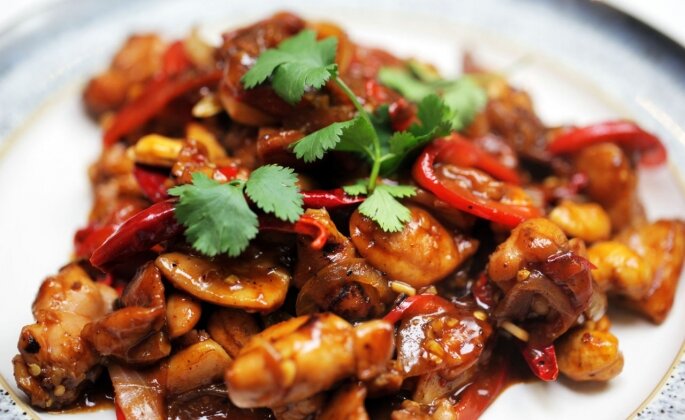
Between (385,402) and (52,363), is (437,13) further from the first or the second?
(52,363)

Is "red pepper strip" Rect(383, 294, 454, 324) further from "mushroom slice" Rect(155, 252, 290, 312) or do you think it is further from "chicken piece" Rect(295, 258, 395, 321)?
"mushroom slice" Rect(155, 252, 290, 312)

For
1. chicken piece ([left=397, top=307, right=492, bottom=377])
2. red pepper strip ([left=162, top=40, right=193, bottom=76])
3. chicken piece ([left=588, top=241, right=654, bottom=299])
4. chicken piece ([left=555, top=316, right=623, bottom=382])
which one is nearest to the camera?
chicken piece ([left=397, top=307, right=492, bottom=377])

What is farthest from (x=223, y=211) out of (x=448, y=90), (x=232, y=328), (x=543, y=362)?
(x=448, y=90)

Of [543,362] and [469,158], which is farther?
[469,158]

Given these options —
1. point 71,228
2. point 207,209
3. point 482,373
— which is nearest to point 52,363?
point 207,209

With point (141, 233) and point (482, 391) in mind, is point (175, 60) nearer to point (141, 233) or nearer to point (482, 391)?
point (141, 233)

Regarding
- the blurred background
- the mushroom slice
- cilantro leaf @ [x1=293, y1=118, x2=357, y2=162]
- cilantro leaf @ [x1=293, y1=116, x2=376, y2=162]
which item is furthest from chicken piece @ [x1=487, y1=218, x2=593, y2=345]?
the blurred background
